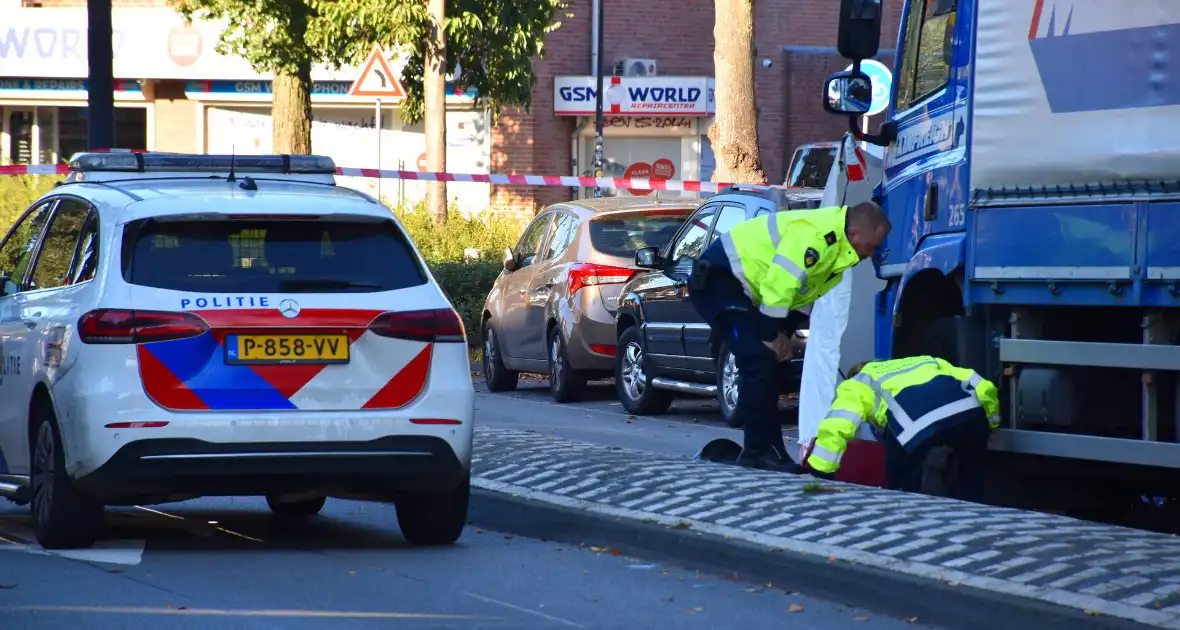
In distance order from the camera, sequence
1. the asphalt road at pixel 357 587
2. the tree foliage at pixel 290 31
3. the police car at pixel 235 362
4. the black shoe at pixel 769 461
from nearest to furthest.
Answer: the asphalt road at pixel 357 587 < the police car at pixel 235 362 < the black shoe at pixel 769 461 < the tree foliage at pixel 290 31

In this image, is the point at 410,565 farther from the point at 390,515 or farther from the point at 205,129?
the point at 205,129

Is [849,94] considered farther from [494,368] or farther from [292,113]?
[292,113]

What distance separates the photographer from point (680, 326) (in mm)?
14055

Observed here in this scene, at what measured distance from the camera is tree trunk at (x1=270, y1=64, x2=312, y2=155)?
25.2 metres

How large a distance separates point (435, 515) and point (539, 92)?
1148 inches

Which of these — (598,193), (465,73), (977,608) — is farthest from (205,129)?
(977,608)

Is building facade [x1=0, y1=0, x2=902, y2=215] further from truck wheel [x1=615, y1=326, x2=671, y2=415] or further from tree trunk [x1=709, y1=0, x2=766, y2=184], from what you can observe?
truck wheel [x1=615, y1=326, x2=671, y2=415]

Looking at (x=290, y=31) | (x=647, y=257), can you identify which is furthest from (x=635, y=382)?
(x=290, y=31)

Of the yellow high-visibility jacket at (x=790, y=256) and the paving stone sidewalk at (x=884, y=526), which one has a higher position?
the yellow high-visibility jacket at (x=790, y=256)

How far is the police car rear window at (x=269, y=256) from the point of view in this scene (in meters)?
7.65

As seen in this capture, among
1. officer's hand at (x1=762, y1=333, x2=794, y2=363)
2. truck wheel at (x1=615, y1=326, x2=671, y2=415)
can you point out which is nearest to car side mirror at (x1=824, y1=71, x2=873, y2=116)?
officer's hand at (x1=762, y1=333, x2=794, y2=363)

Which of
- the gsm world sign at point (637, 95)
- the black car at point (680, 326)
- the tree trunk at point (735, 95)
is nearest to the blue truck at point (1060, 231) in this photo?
the black car at point (680, 326)

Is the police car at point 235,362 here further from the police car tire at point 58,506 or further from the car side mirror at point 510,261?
the car side mirror at point 510,261

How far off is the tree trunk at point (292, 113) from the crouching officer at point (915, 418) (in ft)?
55.5
